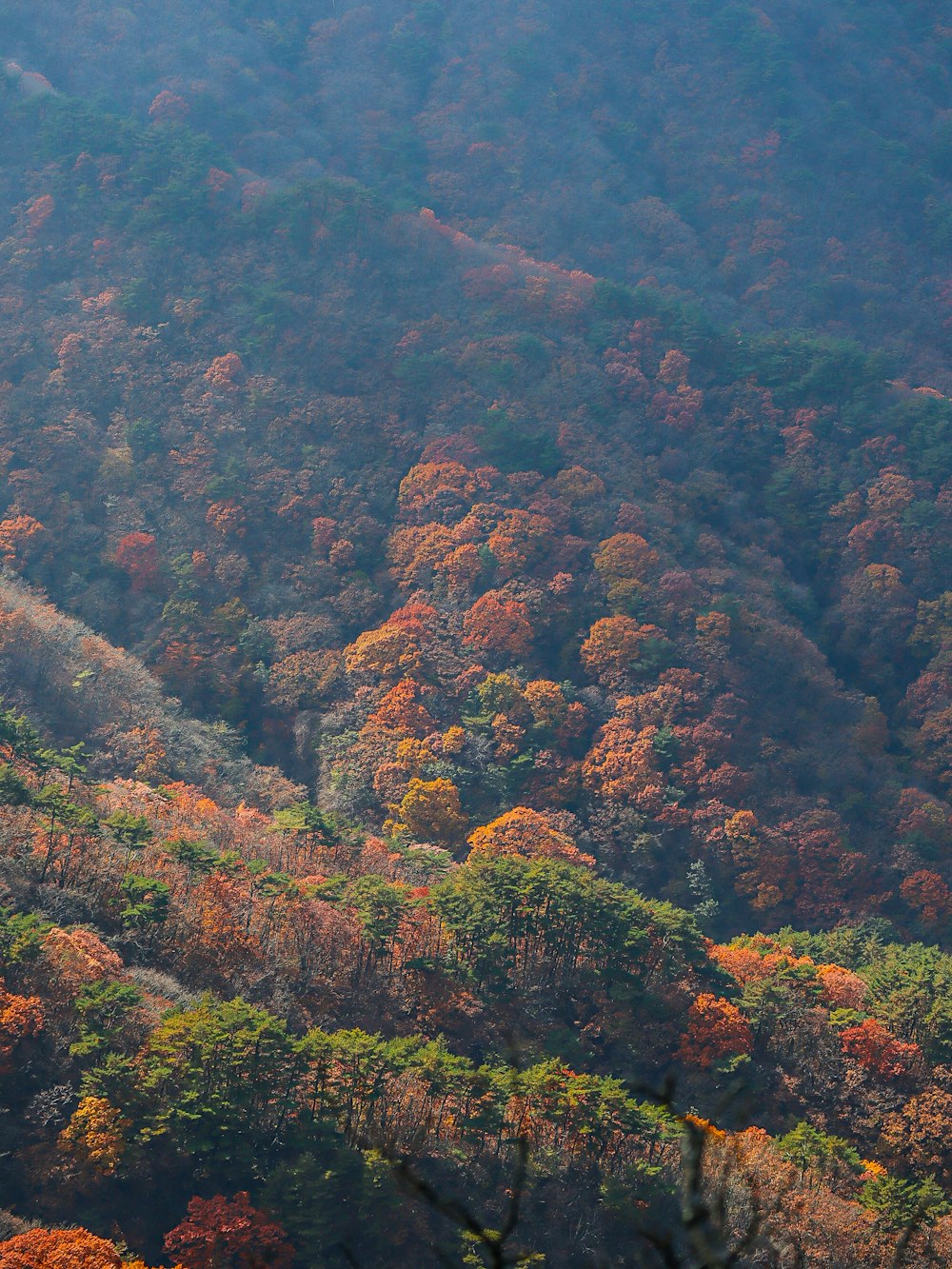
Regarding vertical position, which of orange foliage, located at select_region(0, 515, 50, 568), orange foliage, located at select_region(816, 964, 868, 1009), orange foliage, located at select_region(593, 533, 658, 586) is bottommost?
orange foliage, located at select_region(0, 515, 50, 568)

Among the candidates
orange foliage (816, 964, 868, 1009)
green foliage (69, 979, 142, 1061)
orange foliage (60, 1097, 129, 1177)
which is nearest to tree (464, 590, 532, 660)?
orange foliage (816, 964, 868, 1009)

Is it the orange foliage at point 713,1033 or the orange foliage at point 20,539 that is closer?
the orange foliage at point 713,1033

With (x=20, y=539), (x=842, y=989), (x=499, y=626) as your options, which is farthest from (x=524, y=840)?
(x=20, y=539)

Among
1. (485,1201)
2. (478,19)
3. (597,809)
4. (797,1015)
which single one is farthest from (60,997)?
(478,19)

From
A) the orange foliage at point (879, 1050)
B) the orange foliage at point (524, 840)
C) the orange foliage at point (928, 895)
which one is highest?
the orange foliage at point (879, 1050)

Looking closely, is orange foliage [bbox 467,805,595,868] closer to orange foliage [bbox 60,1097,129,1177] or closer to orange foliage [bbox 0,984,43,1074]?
orange foliage [bbox 0,984,43,1074]

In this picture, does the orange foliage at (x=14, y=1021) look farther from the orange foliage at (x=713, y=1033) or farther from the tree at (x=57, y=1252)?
the orange foliage at (x=713, y=1033)

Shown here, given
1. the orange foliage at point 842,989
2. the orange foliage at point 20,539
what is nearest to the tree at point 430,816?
the orange foliage at point 842,989

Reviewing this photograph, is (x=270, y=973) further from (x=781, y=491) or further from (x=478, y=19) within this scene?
(x=478, y=19)
